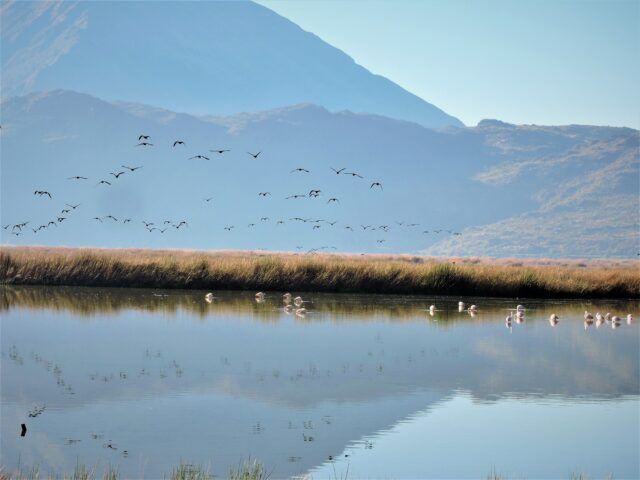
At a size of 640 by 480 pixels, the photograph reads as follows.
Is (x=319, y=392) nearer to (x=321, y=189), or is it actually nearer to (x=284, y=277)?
(x=284, y=277)

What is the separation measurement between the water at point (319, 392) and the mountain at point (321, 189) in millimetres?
127991

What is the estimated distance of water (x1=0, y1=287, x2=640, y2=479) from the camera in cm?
1333

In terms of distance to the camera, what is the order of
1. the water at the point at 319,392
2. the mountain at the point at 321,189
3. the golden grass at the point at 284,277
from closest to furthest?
the water at the point at 319,392 → the golden grass at the point at 284,277 → the mountain at the point at 321,189

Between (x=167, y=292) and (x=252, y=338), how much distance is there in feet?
42.0

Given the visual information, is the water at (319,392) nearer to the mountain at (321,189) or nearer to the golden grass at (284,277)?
the golden grass at (284,277)

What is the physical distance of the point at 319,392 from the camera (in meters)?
17.8

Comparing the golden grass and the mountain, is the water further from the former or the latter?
the mountain

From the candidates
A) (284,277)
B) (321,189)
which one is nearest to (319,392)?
(284,277)

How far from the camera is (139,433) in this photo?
14102 mm

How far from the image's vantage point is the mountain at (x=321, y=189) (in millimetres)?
168000

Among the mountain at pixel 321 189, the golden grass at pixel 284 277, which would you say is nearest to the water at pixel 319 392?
the golden grass at pixel 284 277

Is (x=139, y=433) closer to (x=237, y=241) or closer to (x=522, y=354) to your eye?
(x=522, y=354)

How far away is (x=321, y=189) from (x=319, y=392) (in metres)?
166

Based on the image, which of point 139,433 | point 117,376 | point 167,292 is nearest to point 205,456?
point 139,433
